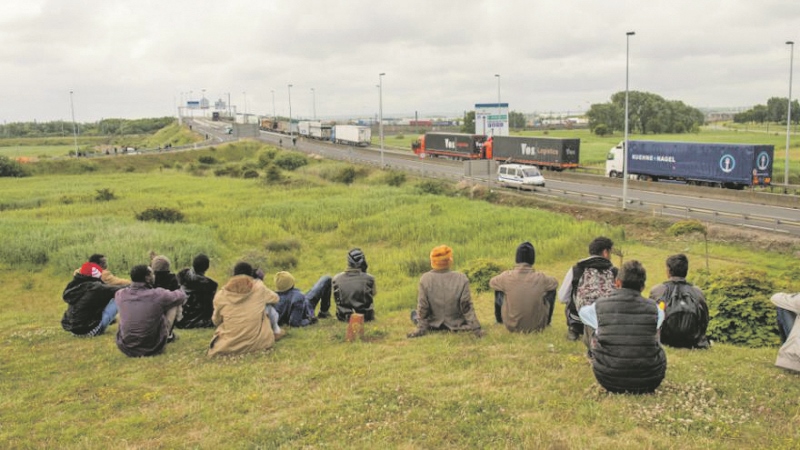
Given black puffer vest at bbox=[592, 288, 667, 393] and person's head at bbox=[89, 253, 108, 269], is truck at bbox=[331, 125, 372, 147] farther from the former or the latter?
black puffer vest at bbox=[592, 288, 667, 393]

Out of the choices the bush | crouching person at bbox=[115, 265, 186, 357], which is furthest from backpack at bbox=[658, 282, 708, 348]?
the bush

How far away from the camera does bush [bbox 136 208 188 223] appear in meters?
30.2

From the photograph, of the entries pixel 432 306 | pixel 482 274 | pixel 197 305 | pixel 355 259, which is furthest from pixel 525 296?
pixel 482 274

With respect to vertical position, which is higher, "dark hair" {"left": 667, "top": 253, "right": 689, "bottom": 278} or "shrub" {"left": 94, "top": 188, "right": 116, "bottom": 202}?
"dark hair" {"left": 667, "top": 253, "right": 689, "bottom": 278}

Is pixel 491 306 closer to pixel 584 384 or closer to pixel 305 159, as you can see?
pixel 584 384

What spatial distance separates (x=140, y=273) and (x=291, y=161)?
185 ft

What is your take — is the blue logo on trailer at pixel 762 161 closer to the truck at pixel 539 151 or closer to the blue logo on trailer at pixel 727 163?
the blue logo on trailer at pixel 727 163

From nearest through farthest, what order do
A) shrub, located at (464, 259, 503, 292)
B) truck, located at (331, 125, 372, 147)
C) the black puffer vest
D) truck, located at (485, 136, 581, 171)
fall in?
the black puffer vest < shrub, located at (464, 259, 503, 292) < truck, located at (485, 136, 581, 171) < truck, located at (331, 125, 372, 147)

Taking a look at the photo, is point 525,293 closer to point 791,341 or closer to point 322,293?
point 791,341

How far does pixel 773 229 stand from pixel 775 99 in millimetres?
138229

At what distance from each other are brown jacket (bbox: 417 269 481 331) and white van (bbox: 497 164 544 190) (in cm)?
3146

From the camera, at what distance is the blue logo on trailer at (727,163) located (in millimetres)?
36406

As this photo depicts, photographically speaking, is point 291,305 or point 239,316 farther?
point 291,305

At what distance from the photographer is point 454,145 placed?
63656mm
